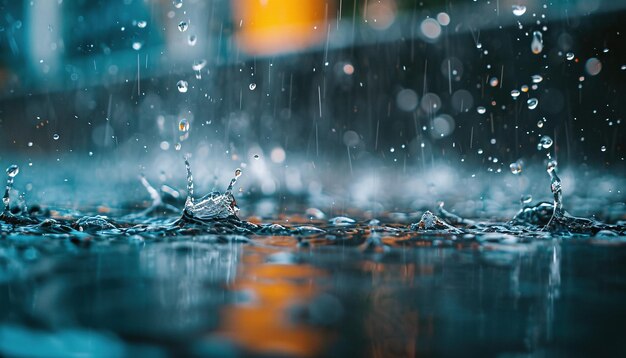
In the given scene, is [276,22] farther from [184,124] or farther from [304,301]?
[304,301]

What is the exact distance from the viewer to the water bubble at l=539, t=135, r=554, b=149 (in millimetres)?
6552

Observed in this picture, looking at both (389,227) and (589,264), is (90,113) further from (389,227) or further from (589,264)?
(589,264)

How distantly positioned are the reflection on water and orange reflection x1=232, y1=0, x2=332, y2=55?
700 cm

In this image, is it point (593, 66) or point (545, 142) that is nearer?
point (593, 66)

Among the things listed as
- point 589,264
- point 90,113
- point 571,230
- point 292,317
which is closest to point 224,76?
point 90,113

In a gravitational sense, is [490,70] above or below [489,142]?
above

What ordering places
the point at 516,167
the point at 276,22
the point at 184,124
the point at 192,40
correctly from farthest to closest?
the point at 192,40 → the point at 276,22 → the point at 184,124 → the point at 516,167

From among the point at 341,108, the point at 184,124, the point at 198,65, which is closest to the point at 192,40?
the point at 198,65

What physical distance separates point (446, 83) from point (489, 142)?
0.83m

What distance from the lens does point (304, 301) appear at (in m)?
1.41

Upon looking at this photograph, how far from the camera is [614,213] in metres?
3.84

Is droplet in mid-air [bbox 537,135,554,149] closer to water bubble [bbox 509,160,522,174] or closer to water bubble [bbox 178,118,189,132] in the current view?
Result: water bubble [bbox 509,160,522,174]

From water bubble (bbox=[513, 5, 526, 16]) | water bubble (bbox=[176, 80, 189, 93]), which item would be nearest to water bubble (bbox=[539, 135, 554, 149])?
water bubble (bbox=[513, 5, 526, 16])

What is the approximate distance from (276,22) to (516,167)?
5.42m
